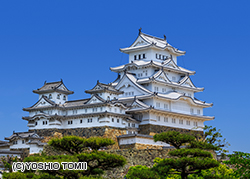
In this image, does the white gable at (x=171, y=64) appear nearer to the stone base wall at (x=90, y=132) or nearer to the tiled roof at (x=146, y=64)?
the tiled roof at (x=146, y=64)

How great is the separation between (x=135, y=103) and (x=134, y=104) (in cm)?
20

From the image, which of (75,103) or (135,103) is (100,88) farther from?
(135,103)

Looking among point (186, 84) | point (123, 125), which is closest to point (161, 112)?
point (123, 125)

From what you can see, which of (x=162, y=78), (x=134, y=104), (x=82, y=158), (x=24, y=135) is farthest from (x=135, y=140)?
(x=82, y=158)

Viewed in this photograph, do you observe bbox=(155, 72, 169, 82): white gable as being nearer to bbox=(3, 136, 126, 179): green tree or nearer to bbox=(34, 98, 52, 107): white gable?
bbox=(34, 98, 52, 107): white gable

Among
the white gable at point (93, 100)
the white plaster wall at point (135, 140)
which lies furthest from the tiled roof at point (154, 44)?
the white plaster wall at point (135, 140)

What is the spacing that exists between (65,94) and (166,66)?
53.2 ft

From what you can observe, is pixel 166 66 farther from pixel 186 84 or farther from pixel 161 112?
pixel 161 112

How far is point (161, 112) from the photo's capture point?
5550 cm

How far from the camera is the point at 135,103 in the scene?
55188 millimetres

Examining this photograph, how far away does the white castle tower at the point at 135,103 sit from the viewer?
51838 mm

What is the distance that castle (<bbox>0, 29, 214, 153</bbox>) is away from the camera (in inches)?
2020

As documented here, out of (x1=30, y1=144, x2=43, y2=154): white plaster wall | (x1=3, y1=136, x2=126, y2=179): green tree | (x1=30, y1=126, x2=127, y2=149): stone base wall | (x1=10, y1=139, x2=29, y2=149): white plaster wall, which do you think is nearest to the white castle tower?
(x1=30, y1=126, x2=127, y2=149): stone base wall

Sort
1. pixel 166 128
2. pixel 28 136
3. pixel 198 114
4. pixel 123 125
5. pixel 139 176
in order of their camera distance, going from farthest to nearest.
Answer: pixel 198 114
pixel 166 128
pixel 123 125
pixel 28 136
pixel 139 176
